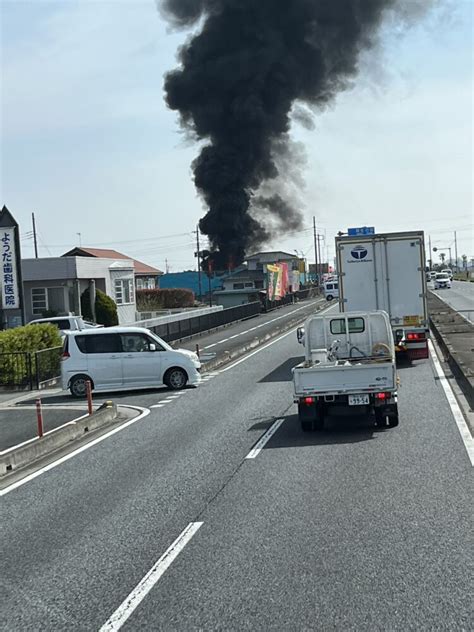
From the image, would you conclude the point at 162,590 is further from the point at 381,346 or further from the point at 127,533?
the point at 381,346

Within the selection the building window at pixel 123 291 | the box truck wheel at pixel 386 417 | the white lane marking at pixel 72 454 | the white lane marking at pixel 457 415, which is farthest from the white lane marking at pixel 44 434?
the building window at pixel 123 291

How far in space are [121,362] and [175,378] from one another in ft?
4.85

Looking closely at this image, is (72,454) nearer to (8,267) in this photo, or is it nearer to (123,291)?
(8,267)

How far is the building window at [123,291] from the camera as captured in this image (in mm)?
52406

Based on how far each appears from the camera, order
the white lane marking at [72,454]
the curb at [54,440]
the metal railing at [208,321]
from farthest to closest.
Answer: the metal railing at [208,321] < the curb at [54,440] < the white lane marking at [72,454]

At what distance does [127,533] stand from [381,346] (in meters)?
8.93

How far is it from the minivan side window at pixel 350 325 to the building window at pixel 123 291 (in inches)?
1418

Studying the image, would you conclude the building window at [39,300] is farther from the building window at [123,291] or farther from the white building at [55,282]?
the building window at [123,291]

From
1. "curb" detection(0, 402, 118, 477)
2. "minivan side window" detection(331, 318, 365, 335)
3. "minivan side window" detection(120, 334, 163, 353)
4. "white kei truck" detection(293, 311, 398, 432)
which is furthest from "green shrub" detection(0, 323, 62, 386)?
"white kei truck" detection(293, 311, 398, 432)

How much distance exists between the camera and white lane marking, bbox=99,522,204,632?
6312mm

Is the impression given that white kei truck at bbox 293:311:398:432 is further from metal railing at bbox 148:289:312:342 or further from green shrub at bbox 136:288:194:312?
green shrub at bbox 136:288:194:312

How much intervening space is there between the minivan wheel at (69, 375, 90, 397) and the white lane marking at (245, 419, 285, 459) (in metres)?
8.02

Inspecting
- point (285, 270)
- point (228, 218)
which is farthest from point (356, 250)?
point (285, 270)

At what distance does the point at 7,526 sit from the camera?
31.7 feet
